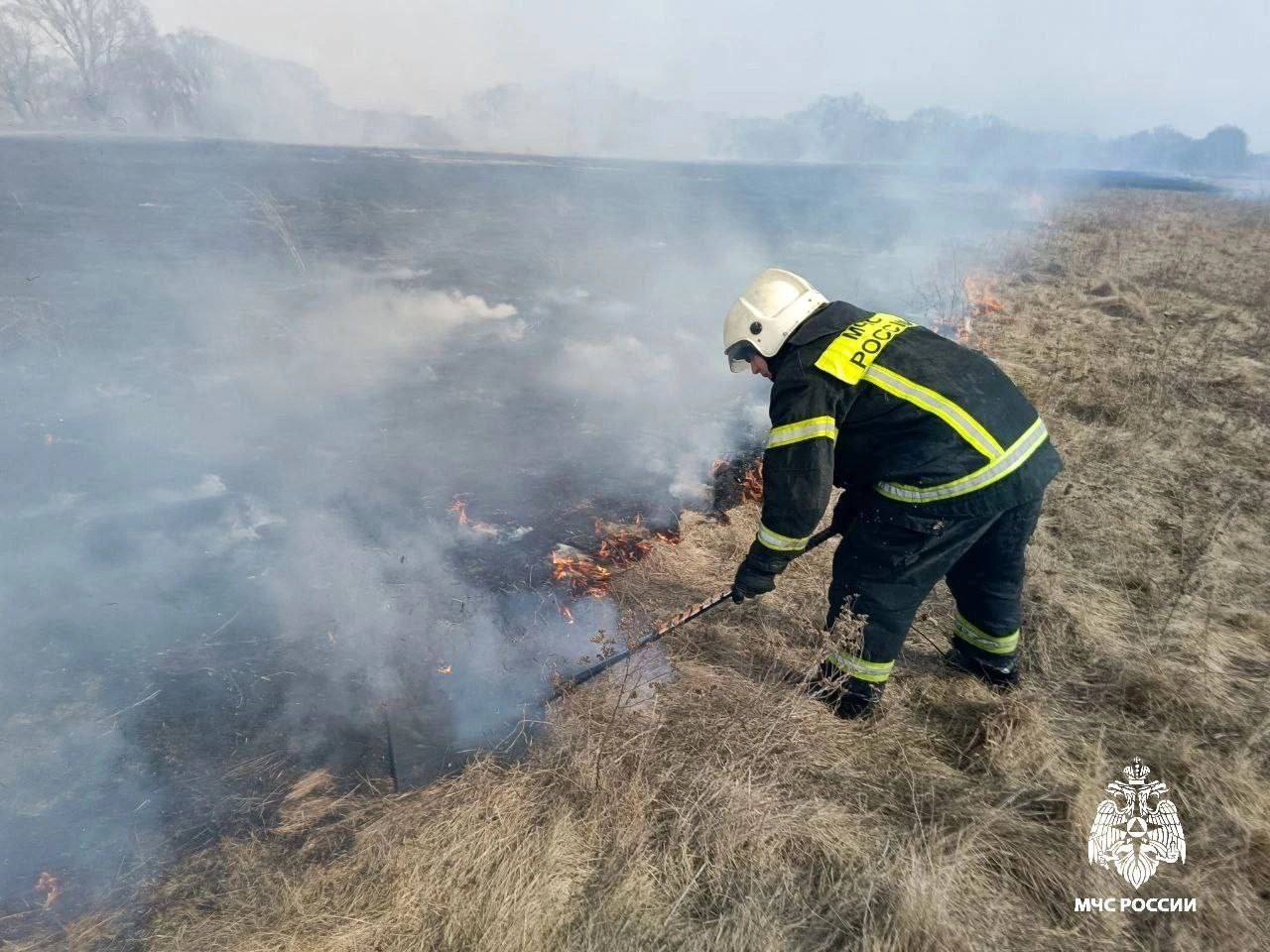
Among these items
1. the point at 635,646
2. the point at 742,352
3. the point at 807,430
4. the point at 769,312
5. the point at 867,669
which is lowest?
the point at 635,646

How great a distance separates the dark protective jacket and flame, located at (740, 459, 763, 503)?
2717 mm

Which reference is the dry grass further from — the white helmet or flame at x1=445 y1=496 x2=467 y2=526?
the white helmet

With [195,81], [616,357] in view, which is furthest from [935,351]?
[195,81]

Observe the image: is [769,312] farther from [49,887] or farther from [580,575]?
[49,887]

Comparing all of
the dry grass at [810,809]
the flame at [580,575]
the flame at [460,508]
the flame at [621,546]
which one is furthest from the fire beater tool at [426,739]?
the flame at [460,508]

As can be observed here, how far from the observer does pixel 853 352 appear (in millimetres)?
2848

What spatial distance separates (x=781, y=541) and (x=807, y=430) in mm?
559

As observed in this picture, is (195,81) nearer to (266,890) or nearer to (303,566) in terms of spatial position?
(303,566)

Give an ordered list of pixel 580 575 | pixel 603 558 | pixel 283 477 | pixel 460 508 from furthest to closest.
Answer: pixel 283 477, pixel 460 508, pixel 603 558, pixel 580 575

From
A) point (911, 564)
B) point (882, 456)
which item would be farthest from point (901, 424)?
point (911, 564)

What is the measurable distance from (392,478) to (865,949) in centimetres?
458

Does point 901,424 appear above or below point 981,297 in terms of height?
above

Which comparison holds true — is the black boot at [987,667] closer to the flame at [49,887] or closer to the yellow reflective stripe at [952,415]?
the yellow reflective stripe at [952,415]

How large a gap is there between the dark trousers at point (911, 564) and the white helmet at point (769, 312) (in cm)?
91
